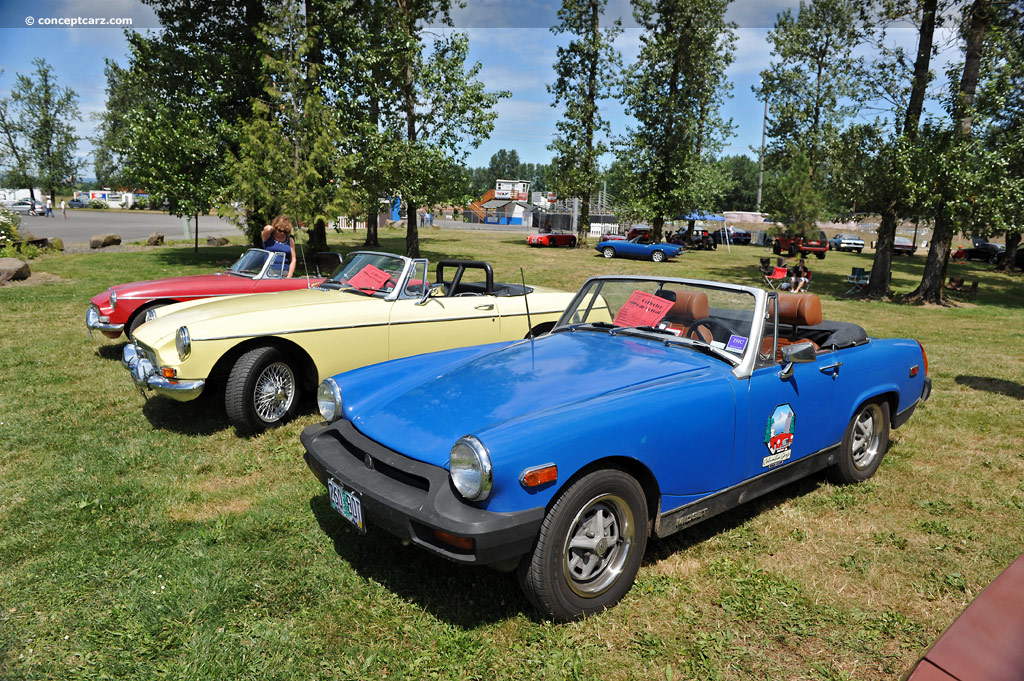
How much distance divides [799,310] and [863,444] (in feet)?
3.93

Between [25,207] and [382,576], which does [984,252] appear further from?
[25,207]

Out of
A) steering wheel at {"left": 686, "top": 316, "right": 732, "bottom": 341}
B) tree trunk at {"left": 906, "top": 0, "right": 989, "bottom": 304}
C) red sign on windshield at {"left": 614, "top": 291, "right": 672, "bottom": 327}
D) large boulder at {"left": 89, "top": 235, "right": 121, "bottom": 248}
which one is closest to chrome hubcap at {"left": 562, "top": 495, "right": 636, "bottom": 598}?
steering wheel at {"left": 686, "top": 316, "right": 732, "bottom": 341}

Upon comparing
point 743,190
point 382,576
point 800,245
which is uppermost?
point 743,190

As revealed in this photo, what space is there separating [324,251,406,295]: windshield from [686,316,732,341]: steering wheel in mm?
3222

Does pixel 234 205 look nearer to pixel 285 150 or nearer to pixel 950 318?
pixel 285 150

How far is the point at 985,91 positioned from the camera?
551 inches

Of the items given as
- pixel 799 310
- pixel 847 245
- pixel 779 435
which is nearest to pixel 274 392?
pixel 779 435

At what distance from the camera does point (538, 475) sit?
2600 mm

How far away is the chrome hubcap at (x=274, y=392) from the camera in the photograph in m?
5.27

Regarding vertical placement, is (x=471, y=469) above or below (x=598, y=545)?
above

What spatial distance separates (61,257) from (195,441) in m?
19.0

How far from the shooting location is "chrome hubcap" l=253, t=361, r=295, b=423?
5273 millimetres

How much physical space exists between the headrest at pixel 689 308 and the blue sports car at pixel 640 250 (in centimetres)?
2498

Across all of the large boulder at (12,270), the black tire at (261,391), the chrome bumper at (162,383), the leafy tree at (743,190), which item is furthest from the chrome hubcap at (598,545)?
the leafy tree at (743,190)
